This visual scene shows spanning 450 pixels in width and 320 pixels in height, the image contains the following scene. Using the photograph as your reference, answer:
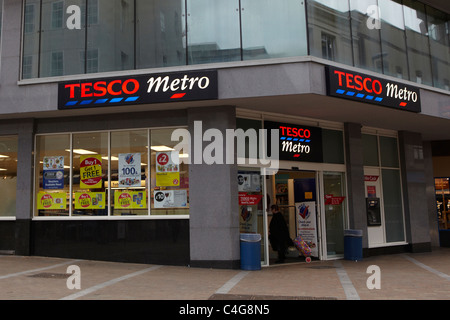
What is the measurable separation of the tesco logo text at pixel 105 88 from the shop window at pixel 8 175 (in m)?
3.15

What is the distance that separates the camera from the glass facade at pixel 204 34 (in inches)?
450

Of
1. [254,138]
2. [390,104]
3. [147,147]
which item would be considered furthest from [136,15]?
[390,104]

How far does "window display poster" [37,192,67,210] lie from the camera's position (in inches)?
500

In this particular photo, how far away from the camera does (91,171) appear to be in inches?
493

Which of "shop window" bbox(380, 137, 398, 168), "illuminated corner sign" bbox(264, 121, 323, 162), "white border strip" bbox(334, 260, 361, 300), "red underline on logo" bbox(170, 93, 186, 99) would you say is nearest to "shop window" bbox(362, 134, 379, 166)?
"shop window" bbox(380, 137, 398, 168)

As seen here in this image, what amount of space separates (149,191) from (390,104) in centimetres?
701

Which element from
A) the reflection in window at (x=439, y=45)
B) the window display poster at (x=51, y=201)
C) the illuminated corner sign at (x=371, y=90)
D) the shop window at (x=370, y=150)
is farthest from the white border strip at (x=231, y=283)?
the reflection in window at (x=439, y=45)

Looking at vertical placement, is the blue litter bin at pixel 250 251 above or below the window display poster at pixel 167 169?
below

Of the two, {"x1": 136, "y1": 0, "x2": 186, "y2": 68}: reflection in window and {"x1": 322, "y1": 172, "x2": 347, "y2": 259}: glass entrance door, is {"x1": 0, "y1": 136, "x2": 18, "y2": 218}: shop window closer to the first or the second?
{"x1": 136, "y1": 0, "x2": 186, "y2": 68}: reflection in window

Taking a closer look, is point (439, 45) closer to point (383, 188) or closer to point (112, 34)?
point (383, 188)

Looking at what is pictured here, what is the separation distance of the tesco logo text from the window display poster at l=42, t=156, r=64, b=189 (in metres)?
2.21

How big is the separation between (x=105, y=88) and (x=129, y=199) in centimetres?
305

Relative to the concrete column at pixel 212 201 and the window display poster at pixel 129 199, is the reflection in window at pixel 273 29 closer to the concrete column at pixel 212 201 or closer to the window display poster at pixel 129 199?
the concrete column at pixel 212 201

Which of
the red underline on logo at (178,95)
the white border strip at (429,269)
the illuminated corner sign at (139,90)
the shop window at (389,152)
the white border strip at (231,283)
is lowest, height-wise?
the white border strip at (429,269)
